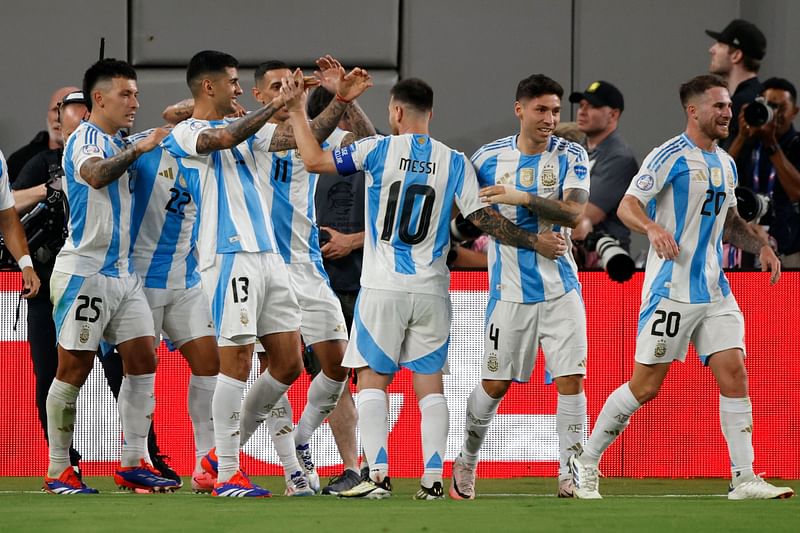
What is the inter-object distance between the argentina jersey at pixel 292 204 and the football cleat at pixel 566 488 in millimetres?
1683

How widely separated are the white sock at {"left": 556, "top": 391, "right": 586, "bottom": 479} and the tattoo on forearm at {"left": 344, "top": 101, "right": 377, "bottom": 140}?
1.65 m

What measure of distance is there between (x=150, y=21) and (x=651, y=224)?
5.32m

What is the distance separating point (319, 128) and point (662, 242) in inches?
66.4

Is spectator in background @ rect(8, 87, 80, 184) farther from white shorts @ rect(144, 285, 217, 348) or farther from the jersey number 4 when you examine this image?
the jersey number 4

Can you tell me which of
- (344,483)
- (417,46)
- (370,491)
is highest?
(417,46)

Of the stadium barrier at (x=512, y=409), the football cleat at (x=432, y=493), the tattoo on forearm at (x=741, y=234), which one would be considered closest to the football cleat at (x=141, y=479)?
the stadium barrier at (x=512, y=409)

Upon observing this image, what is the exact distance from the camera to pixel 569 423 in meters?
6.39

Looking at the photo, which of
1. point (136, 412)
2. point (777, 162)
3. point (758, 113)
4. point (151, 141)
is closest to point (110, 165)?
point (151, 141)

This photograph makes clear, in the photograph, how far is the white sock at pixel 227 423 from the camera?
595cm

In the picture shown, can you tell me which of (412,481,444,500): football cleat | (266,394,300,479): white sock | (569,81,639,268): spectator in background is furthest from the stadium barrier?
(412,481,444,500): football cleat

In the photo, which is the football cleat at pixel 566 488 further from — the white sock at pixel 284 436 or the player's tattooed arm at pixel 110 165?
the player's tattooed arm at pixel 110 165

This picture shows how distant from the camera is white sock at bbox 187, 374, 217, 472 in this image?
6562 mm

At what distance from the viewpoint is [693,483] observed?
24.9 feet

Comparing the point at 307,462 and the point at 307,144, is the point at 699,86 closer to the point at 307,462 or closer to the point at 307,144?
the point at 307,144
